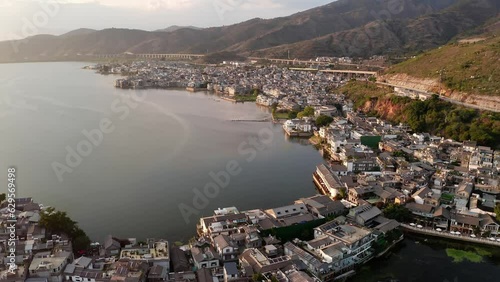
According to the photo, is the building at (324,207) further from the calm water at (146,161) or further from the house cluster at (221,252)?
the calm water at (146,161)

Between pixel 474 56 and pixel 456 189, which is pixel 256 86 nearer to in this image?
pixel 474 56

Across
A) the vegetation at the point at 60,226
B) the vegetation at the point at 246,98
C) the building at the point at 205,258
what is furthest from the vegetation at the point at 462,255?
the vegetation at the point at 246,98

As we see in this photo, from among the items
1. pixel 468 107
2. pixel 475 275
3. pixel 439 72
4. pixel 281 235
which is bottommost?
pixel 475 275

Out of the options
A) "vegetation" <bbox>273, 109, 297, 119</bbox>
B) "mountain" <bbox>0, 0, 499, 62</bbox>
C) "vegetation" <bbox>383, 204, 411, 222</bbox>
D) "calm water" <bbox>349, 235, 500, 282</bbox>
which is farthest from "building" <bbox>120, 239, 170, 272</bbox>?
"mountain" <bbox>0, 0, 499, 62</bbox>

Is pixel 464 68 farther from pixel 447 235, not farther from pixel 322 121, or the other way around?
pixel 447 235

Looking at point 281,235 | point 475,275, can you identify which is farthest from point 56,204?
point 475,275

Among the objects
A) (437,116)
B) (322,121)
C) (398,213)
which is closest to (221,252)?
(398,213)
